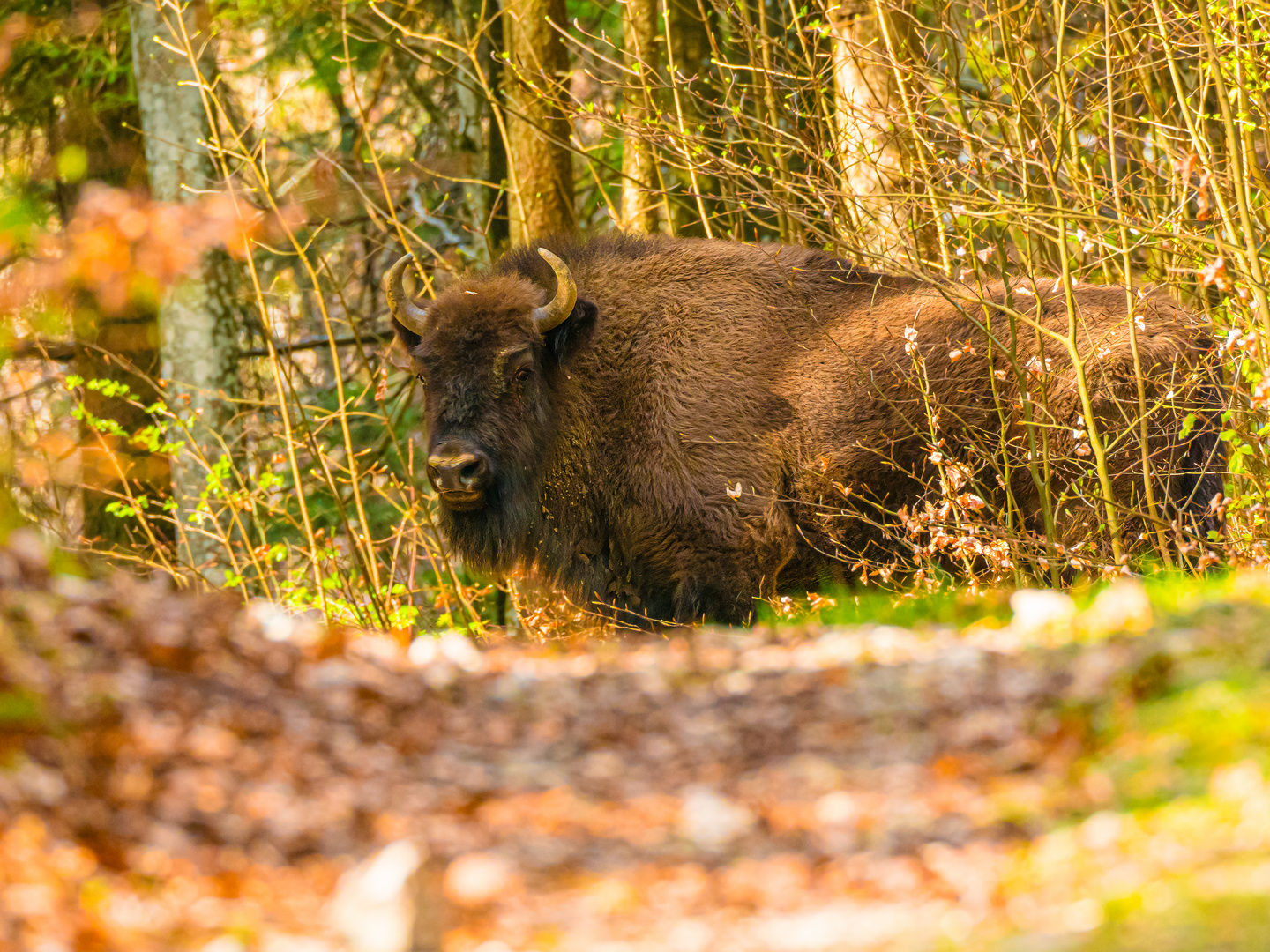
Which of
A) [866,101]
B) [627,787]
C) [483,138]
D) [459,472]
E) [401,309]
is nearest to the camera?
[627,787]

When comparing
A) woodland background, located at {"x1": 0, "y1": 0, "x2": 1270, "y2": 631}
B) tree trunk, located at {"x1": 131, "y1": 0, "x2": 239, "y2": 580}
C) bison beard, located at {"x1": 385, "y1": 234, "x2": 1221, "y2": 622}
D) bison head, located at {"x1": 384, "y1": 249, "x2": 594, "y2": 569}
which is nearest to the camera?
woodland background, located at {"x1": 0, "y1": 0, "x2": 1270, "y2": 631}

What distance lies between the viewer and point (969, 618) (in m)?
5.27

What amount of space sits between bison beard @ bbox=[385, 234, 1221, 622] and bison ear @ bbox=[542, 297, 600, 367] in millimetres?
12

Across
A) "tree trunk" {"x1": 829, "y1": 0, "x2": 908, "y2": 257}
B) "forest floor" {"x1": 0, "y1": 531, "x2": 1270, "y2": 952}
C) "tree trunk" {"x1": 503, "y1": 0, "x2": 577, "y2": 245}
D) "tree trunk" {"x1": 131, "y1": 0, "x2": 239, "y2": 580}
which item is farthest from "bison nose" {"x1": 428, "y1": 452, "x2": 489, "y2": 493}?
"tree trunk" {"x1": 131, "y1": 0, "x2": 239, "y2": 580}

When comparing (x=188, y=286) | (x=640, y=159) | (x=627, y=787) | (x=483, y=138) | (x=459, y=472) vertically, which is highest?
(x=483, y=138)

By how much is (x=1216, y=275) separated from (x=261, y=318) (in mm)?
6408

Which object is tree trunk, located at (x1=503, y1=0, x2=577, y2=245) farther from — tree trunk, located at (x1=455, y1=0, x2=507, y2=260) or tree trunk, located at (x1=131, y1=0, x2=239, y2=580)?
tree trunk, located at (x1=131, y1=0, x2=239, y2=580)

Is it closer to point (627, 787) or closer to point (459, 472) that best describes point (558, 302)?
point (459, 472)

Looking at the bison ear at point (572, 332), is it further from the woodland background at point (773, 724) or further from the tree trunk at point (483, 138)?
the tree trunk at point (483, 138)

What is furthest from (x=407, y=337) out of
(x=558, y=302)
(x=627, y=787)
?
(x=627, y=787)

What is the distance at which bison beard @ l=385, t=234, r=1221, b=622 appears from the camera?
7156 millimetres

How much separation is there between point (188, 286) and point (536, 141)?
375cm

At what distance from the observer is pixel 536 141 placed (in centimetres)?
962

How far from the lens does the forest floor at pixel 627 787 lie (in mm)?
2574
